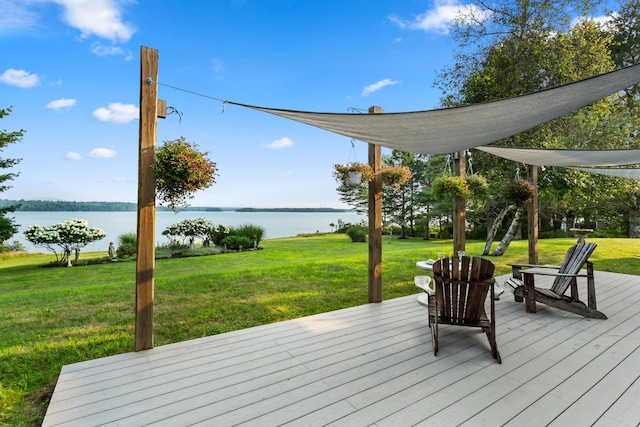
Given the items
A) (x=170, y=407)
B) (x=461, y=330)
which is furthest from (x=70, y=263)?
(x=461, y=330)

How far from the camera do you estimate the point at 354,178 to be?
3541 millimetres

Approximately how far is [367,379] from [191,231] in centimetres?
1003

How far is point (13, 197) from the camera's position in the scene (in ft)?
31.0

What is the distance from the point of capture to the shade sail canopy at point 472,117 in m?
2.31

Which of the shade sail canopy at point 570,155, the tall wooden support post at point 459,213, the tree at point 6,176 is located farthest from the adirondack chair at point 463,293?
the tree at point 6,176

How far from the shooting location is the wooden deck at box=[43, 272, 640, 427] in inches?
65.9

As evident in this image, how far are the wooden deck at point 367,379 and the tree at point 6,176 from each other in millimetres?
10054

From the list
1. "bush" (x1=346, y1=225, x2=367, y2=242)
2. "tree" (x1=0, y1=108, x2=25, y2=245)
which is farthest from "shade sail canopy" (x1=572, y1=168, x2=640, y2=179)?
"tree" (x1=0, y1=108, x2=25, y2=245)

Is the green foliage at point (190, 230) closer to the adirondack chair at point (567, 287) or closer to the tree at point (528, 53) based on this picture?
the tree at point (528, 53)

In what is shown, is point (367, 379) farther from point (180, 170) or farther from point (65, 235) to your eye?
point (65, 235)

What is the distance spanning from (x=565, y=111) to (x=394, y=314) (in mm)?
2602

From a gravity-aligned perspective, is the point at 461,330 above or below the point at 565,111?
below

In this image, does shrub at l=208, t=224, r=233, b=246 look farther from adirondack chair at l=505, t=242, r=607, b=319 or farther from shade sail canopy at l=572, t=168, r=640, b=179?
shade sail canopy at l=572, t=168, r=640, b=179

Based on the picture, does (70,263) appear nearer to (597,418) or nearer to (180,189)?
(180,189)
